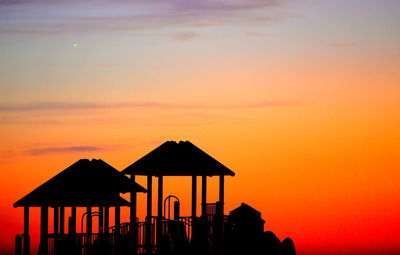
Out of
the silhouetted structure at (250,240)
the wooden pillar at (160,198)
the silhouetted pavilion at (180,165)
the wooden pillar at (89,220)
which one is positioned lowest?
the silhouetted structure at (250,240)

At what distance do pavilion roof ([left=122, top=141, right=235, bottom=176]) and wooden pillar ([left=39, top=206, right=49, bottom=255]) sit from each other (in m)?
4.01

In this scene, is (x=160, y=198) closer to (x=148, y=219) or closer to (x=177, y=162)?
(x=148, y=219)

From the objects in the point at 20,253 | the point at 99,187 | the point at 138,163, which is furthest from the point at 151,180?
the point at 20,253

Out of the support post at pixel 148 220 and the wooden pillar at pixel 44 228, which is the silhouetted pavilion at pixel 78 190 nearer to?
the wooden pillar at pixel 44 228

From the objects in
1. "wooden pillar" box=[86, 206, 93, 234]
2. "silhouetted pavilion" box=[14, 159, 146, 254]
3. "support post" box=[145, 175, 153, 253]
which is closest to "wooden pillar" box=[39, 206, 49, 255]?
"silhouetted pavilion" box=[14, 159, 146, 254]

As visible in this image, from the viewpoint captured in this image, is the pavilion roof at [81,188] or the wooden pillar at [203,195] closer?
the pavilion roof at [81,188]

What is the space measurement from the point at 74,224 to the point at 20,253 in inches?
105

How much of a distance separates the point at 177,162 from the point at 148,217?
8.26 feet

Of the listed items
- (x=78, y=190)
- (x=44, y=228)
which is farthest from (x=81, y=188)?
(x=44, y=228)

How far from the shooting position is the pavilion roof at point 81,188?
36.2 meters

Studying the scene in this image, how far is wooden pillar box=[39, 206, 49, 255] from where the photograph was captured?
3644 centimetres

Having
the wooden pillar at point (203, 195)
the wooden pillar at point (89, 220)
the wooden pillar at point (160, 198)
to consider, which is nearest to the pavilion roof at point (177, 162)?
the wooden pillar at point (203, 195)

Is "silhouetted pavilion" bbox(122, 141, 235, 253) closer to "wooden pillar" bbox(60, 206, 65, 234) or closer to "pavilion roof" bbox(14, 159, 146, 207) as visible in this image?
"pavilion roof" bbox(14, 159, 146, 207)

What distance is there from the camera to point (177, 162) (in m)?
38.8
